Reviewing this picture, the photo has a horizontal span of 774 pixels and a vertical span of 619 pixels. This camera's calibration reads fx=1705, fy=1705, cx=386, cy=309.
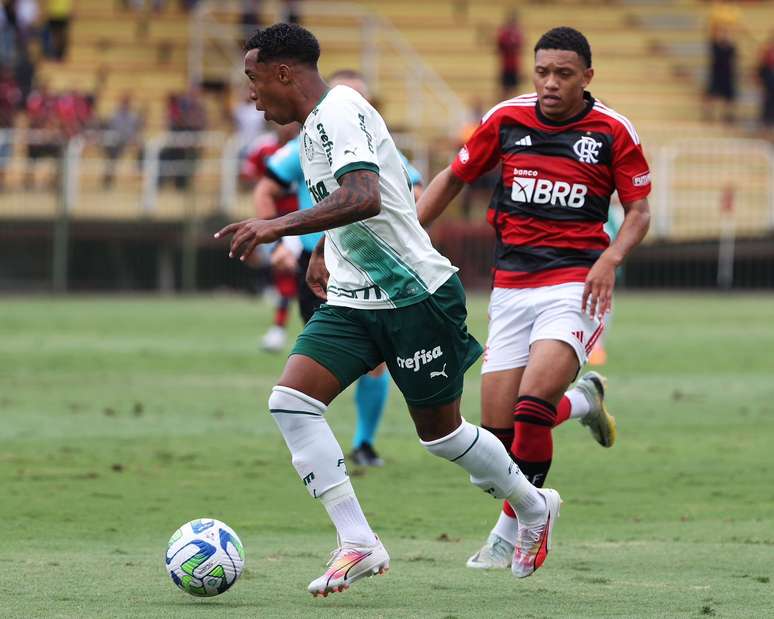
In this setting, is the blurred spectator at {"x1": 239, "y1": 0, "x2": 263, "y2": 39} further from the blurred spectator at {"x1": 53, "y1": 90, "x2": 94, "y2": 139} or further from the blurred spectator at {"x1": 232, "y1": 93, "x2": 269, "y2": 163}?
the blurred spectator at {"x1": 53, "y1": 90, "x2": 94, "y2": 139}

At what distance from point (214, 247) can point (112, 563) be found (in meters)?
23.0

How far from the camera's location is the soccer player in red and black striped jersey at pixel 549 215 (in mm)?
8047

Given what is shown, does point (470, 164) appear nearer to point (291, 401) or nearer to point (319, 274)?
point (319, 274)

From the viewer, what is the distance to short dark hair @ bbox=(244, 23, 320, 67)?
666cm

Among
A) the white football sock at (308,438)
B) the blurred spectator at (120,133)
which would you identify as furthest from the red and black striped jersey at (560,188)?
the blurred spectator at (120,133)

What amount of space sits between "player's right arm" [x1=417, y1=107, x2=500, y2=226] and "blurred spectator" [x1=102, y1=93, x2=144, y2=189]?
21.5 metres

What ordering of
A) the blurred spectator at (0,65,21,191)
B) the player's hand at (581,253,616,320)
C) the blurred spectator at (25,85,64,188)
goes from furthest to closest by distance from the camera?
1. the blurred spectator at (25,85,64,188)
2. the blurred spectator at (0,65,21,191)
3. the player's hand at (581,253,616,320)

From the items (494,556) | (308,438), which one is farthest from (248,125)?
(308,438)

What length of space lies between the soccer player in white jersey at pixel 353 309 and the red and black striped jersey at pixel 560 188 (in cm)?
131

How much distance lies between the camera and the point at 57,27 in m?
34.8

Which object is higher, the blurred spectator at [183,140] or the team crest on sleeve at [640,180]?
the team crest on sleeve at [640,180]

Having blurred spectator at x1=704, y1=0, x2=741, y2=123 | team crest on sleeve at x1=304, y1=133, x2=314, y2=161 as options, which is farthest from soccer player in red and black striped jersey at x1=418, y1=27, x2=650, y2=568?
blurred spectator at x1=704, y1=0, x2=741, y2=123

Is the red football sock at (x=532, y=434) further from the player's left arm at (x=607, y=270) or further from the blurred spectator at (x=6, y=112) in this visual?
the blurred spectator at (x=6, y=112)

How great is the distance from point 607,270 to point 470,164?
101 cm
